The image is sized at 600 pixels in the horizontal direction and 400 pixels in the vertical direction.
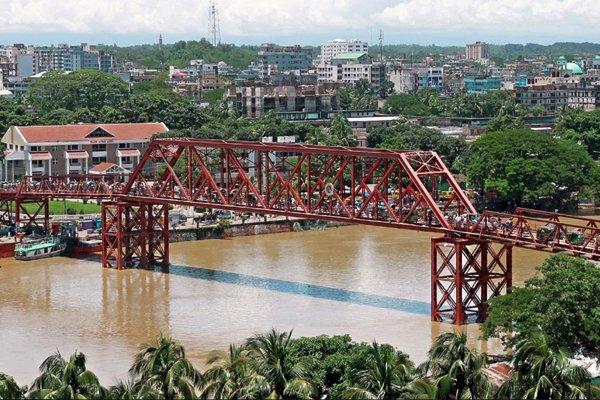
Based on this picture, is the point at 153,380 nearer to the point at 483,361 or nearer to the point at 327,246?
the point at 483,361

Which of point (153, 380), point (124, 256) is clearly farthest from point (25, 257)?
point (153, 380)

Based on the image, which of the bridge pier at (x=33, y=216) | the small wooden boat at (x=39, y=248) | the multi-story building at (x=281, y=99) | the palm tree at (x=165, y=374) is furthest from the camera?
the multi-story building at (x=281, y=99)

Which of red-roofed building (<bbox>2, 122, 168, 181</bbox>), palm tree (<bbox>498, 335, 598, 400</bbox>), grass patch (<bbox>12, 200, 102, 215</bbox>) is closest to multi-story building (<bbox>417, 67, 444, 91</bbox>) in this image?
red-roofed building (<bbox>2, 122, 168, 181</bbox>)

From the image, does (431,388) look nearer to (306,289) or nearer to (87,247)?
(306,289)

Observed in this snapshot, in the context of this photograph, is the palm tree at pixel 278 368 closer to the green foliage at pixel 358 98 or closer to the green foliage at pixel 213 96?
the green foliage at pixel 358 98

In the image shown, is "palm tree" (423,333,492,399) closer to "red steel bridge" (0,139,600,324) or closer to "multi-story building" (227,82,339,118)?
"red steel bridge" (0,139,600,324)

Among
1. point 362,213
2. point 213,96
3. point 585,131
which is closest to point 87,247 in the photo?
point 362,213

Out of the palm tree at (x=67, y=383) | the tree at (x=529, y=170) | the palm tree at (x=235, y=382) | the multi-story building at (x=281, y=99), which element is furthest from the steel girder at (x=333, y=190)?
the multi-story building at (x=281, y=99)
